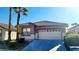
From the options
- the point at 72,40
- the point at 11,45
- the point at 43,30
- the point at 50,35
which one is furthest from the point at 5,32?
the point at 72,40

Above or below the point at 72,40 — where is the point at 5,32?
above

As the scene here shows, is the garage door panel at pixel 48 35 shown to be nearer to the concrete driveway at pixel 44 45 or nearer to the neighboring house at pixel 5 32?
the concrete driveway at pixel 44 45

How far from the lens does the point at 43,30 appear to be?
4.23 meters

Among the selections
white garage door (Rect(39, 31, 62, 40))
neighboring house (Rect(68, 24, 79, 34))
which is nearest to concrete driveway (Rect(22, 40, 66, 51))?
white garage door (Rect(39, 31, 62, 40))

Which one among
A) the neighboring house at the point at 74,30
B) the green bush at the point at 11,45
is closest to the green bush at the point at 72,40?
the neighboring house at the point at 74,30

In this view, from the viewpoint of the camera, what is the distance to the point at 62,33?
4.20 meters

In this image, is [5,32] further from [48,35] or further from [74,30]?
[74,30]

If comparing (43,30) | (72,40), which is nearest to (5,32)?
(43,30)

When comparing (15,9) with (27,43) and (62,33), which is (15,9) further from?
(62,33)

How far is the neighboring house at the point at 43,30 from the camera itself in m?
4.20

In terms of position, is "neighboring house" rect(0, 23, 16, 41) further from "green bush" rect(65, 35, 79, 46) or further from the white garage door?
"green bush" rect(65, 35, 79, 46)

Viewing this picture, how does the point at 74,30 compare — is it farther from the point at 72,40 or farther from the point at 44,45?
the point at 44,45
